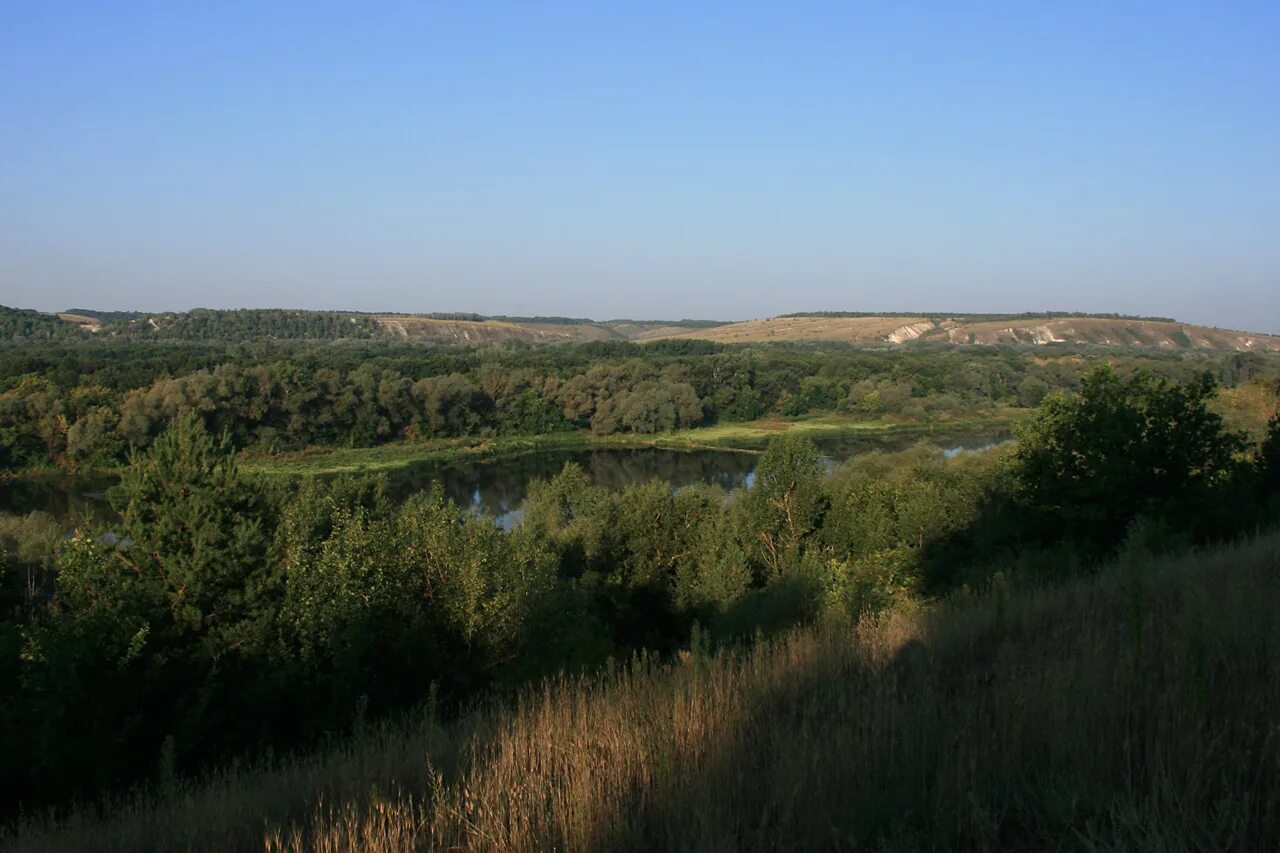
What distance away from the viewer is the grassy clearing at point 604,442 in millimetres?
56469

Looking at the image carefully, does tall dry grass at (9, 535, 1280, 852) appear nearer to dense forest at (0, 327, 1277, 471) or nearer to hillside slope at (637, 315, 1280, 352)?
dense forest at (0, 327, 1277, 471)

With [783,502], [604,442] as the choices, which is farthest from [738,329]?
[783,502]

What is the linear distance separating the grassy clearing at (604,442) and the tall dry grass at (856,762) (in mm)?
50762

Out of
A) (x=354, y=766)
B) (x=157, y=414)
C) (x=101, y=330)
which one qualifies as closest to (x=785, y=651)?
(x=354, y=766)

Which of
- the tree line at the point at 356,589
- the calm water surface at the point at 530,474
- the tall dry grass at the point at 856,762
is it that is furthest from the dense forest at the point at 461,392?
the tall dry grass at the point at 856,762

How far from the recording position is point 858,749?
10.0 ft

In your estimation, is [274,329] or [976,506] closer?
[976,506]

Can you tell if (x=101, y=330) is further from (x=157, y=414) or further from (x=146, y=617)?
(x=146, y=617)

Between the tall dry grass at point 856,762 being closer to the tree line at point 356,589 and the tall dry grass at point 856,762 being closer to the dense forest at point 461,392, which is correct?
the tree line at point 356,589

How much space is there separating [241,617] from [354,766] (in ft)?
37.1

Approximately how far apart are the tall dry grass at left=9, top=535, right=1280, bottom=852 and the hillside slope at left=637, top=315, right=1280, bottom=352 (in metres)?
121

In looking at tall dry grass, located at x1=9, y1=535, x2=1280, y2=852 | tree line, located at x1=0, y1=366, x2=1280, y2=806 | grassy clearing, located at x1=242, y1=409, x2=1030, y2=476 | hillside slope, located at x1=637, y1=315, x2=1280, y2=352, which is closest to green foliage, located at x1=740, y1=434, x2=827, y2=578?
tree line, located at x1=0, y1=366, x2=1280, y2=806

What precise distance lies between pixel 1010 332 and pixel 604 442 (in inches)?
3403

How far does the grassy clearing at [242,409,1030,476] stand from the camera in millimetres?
56469
